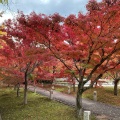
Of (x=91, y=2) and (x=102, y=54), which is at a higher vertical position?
(x=91, y=2)

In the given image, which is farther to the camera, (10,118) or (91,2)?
(10,118)

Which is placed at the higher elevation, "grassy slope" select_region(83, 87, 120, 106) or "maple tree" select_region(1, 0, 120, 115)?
"maple tree" select_region(1, 0, 120, 115)

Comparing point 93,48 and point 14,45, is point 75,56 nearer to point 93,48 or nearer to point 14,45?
point 93,48

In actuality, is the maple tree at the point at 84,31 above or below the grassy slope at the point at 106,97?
above

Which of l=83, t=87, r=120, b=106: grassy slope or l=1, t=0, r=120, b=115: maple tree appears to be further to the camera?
l=83, t=87, r=120, b=106: grassy slope

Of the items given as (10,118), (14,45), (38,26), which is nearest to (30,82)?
(14,45)

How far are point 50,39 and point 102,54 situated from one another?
→ 11.6 feet

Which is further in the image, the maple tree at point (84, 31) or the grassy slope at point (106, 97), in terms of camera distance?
the grassy slope at point (106, 97)

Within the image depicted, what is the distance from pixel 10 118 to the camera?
15.0 metres

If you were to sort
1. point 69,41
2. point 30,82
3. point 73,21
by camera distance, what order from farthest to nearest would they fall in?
point 30,82
point 69,41
point 73,21

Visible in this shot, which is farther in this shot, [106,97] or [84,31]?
[106,97]

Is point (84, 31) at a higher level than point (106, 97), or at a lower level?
higher

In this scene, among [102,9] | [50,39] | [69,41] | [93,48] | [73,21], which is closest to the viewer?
[102,9]

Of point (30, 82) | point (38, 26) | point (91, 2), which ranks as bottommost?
point (30, 82)
